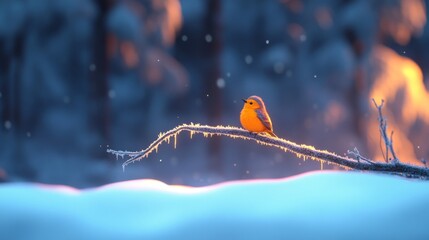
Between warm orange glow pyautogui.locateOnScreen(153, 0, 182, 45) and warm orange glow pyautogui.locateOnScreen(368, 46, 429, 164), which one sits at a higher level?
warm orange glow pyautogui.locateOnScreen(153, 0, 182, 45)

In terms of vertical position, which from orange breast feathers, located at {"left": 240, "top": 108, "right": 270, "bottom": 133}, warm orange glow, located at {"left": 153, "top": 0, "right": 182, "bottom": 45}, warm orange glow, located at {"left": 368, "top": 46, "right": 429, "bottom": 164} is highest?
warm orange glow, located at {"left": 153, "top": 0, "right": 182, "bottom": 45}

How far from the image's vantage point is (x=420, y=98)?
75.7 inches

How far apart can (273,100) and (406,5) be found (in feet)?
2.57

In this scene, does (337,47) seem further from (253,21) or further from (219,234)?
(219,234)

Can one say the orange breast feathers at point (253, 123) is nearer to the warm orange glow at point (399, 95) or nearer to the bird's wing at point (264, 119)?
the bird's wing at point (264, 119)

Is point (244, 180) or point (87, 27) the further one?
point (87, 27)

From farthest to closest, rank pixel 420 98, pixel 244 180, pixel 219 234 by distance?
pixel 420 98, pixel 244 180, pixel 219 234

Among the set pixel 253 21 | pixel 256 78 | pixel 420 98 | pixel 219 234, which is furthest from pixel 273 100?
pixel 219 234

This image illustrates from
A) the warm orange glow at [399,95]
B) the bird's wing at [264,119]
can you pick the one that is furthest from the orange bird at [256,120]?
the warm orange glow at [399,95]

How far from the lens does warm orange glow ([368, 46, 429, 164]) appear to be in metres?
1.84

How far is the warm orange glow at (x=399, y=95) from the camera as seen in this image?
1845mm

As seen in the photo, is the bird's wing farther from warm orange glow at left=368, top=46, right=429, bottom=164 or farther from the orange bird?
warm orange glow at left=368, top=46, right=429, bottom=164

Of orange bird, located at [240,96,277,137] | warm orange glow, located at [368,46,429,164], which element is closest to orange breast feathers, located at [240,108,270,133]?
orange bird, located at [240,96,277,137]

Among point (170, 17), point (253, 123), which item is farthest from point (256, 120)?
point (170, 17)
